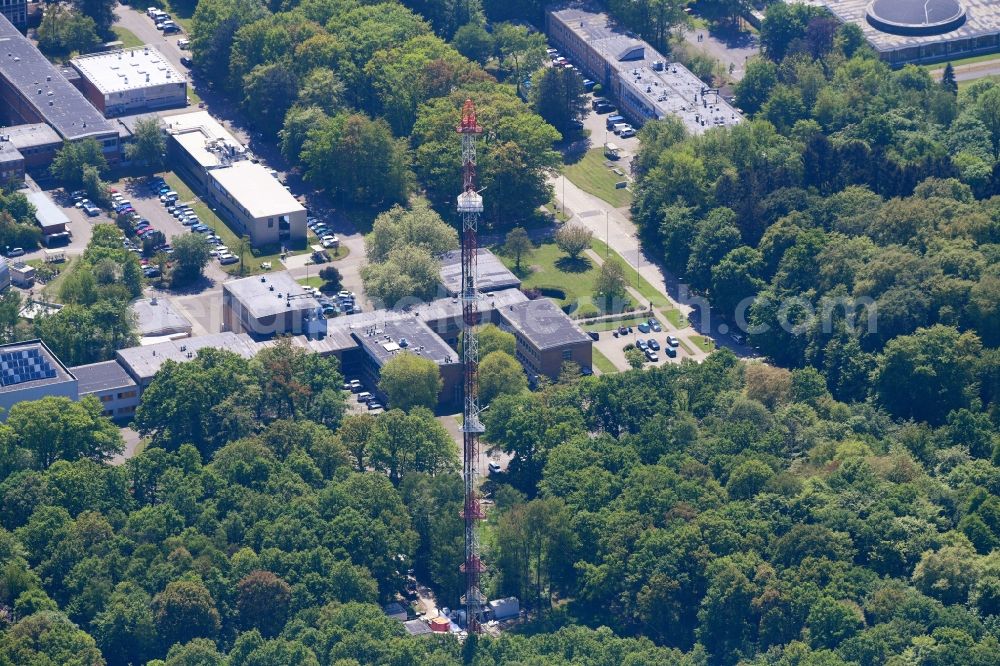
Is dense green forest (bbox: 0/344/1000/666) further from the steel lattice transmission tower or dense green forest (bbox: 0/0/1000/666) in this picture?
the steel lattice transmission tower

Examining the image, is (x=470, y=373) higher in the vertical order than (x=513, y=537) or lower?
higher

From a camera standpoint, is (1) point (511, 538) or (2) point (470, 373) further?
(1) point (511, 538)

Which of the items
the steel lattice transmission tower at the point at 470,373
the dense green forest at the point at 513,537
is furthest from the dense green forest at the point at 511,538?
the steel lattice transmission tower at the point at 470,373

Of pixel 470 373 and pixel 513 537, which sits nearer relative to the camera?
pixel 470 373

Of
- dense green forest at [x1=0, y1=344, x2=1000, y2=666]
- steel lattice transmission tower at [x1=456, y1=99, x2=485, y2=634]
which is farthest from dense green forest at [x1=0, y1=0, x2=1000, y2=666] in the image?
steel lattice transmission tower at [x1=456, y1=99, x2=485, y2=634]

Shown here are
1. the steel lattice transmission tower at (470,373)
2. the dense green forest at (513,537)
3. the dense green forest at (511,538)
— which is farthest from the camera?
the steel lattice transmission tower at (470,373)

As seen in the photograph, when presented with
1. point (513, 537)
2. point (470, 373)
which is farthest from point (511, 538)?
point (470, 373)

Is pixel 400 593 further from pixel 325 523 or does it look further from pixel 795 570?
pixel 795 570

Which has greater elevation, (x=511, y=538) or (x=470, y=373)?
(x=470, y=373)

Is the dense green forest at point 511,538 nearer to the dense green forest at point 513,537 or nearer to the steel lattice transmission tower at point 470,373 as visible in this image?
the dense green forest at point 513,537

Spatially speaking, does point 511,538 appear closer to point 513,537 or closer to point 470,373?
point 513,537

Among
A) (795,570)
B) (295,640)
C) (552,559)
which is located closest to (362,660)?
(295,640)
